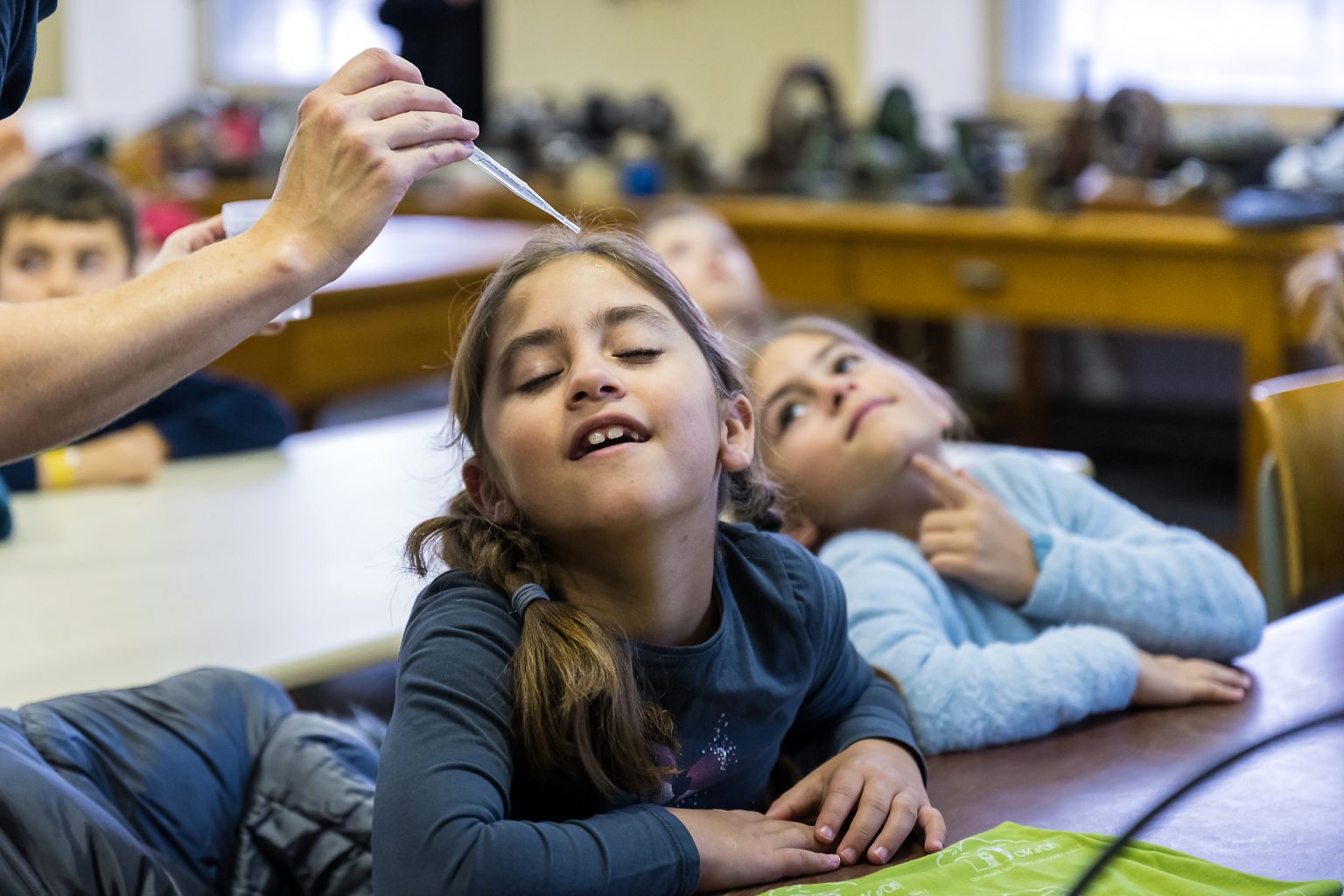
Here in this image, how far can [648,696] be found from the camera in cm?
111

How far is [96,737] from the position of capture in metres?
1.32

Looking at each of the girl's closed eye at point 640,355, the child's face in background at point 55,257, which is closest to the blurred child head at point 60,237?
the child's face in background at point 55,257

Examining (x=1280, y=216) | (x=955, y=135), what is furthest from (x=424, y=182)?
(x=1280, y=216)

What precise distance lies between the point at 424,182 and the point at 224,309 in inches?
203

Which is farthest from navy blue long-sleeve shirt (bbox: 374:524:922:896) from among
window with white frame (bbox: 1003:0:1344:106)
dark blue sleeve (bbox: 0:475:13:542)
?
window with white frame (bbox: 1003:0:1344:106)

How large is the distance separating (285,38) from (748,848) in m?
8.31

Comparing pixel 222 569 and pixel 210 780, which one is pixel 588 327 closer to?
pixel 210 780

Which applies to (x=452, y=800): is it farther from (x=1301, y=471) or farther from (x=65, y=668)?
(x=1301, y=471)

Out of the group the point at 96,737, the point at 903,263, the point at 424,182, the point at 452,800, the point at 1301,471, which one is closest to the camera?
the point at 452,800

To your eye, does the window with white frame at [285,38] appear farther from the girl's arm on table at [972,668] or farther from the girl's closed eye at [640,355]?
the girl's closed eye at [640,355]

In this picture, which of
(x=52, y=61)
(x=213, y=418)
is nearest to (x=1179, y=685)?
(x=213, y=418)

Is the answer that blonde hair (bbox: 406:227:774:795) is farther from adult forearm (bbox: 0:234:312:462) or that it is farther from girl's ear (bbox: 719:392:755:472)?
adult forearm (bbox: 0:234:312:462)

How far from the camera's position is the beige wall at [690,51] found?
592cm

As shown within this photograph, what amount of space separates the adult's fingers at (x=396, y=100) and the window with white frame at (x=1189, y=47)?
4.17 meters
